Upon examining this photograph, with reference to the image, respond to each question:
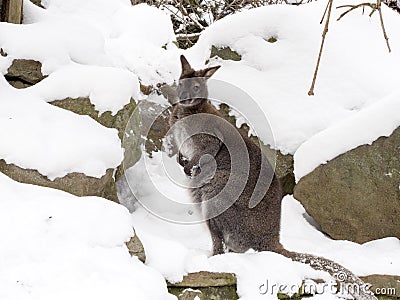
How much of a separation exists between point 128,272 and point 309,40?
4531mm

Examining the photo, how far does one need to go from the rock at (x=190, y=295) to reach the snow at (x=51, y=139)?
1.20 m

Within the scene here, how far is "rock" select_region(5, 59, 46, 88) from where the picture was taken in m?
5.19

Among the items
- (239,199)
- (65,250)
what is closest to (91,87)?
(239,199)

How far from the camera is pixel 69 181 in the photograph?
427 centimetres

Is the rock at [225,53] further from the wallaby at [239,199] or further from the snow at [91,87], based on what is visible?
the wallaby at [239,199]

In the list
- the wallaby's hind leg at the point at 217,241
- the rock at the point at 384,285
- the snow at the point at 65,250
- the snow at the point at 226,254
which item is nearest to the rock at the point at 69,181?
the snow at the point at 65,250

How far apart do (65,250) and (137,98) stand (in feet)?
8.23

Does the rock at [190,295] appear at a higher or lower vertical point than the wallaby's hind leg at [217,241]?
higher

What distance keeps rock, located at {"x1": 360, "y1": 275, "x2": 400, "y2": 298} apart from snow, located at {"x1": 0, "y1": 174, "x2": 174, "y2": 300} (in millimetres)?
1835

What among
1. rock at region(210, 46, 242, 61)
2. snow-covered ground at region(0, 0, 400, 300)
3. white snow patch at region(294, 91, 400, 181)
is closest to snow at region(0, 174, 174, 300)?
snow-covered ground at region(0, 0, 400, 300)

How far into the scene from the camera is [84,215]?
362 centimetres

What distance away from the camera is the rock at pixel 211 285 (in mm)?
3904

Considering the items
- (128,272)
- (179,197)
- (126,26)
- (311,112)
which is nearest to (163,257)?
(128,272)

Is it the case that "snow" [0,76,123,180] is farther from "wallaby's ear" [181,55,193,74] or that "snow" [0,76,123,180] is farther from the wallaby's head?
"wallaby's ear" [181,55,193,74]
